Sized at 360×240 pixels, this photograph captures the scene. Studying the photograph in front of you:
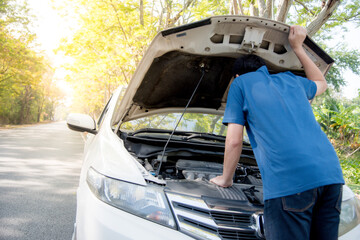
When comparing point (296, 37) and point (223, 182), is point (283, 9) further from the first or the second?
point (223, 182)

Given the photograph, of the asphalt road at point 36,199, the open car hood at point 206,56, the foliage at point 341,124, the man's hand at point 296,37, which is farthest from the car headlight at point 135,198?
the foliage at point 341,124

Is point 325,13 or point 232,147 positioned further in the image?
point 325,13

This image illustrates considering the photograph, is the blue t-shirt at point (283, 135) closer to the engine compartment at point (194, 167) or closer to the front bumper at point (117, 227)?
the engine compartment at point (194, 167)

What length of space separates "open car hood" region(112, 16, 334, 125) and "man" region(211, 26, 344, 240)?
0.64 m

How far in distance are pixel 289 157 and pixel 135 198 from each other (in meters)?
0.89

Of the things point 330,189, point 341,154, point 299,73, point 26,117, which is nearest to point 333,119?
point 341,154

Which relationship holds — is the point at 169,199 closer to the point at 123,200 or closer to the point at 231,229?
the point at 123,200

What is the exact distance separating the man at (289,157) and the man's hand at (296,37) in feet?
1.91

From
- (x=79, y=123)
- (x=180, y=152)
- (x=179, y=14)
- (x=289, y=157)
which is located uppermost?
(x=179, y=14)

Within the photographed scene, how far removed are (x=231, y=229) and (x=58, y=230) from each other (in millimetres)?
2373

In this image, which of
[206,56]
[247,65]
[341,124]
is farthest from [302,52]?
[341,124]

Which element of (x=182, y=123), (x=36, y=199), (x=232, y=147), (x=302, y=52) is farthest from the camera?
(x=36, y=199)

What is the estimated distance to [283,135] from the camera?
1.35 meters

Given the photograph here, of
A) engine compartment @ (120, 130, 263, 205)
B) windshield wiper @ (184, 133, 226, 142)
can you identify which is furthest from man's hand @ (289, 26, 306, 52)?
windshield wiper @ (184, 133, 226, 142)
